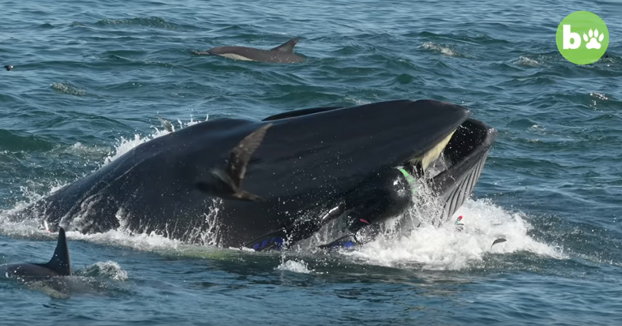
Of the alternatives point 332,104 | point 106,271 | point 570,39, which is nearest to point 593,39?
point 570,39

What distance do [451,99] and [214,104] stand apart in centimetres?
536

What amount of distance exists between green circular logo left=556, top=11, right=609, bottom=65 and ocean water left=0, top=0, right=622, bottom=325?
49cm

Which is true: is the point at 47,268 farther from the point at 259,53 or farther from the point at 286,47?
the point at 286,47

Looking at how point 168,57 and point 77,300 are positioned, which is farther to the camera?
A: point 168,57

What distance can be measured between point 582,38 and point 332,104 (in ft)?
48.2

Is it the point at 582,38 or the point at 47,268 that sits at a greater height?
the point at 47,268

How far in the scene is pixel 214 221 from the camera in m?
10.2

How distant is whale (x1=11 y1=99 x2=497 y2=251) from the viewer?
32.8 ft

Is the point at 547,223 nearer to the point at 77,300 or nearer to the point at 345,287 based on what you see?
the point at 345,287

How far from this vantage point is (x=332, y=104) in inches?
950

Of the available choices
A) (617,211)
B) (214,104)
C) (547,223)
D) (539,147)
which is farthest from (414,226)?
(214,104)

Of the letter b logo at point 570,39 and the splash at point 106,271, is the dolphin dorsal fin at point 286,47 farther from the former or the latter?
the splash at point 106,271

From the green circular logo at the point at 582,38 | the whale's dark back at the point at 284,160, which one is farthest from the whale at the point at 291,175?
the green circular logo at the point at 582,38

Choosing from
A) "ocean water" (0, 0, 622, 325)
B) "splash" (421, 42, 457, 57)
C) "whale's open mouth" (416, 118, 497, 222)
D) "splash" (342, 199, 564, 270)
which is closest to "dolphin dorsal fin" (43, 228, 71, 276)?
"ocean water" (0, 0, 622, 325)
